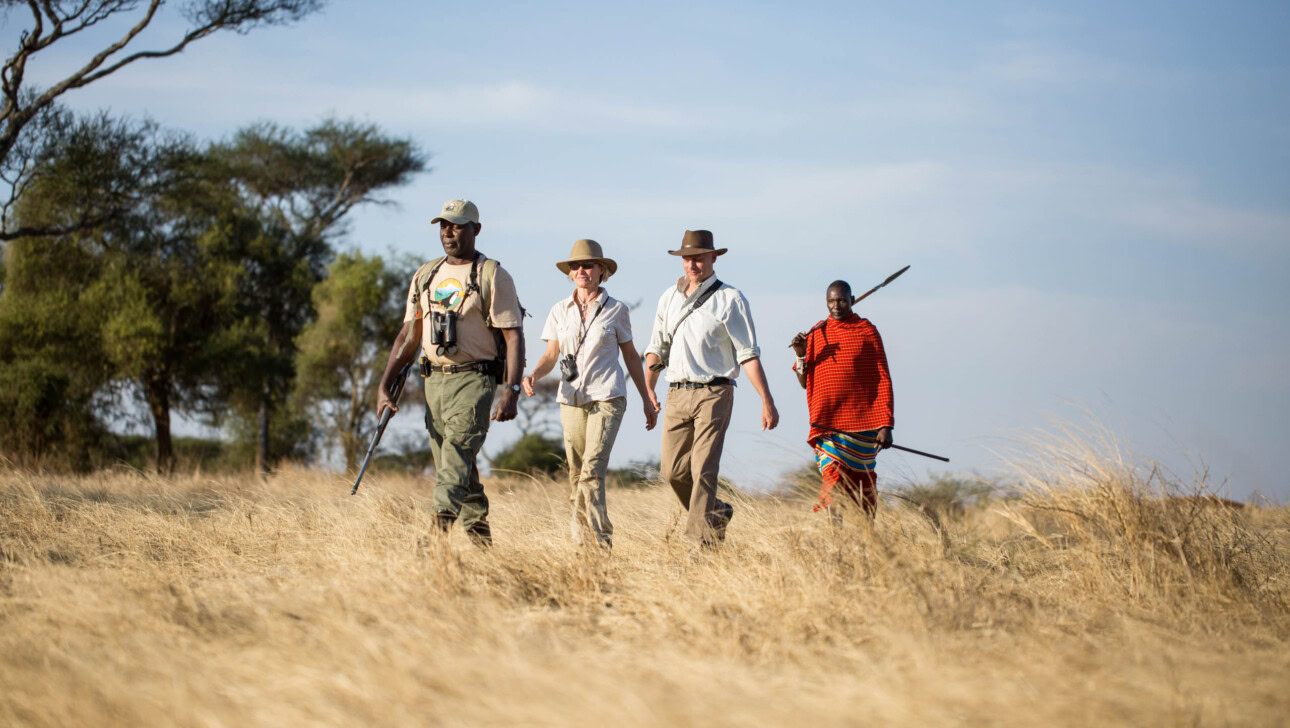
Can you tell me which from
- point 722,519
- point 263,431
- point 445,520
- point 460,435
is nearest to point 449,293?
point 460,435

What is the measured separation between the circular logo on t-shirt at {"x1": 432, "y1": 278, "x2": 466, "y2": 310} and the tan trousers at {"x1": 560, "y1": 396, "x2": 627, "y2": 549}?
1.05 metres

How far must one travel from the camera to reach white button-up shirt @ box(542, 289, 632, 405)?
6.59m

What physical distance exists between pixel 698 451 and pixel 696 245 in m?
1.30

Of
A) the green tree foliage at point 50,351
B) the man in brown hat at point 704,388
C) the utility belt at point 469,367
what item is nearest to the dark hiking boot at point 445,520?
the utility belt at point 469,367

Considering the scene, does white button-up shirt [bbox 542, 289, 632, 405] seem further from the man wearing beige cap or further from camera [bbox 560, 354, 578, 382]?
the man wearing beige cap

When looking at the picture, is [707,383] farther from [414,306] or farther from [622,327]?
[414,306]

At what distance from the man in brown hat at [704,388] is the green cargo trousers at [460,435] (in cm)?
116

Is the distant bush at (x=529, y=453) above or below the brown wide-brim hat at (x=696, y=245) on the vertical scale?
below

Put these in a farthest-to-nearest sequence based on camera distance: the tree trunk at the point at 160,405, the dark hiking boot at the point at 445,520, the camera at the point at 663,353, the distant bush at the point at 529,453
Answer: the distant bush at the point at 529,453, the tree trunk at the point at 160,405, the camera at the point at 663,353, the dark hiking boot at the point at 445,520

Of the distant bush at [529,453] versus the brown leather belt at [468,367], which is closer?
the brown leather belt at [468,367]

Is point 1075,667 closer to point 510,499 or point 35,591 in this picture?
point 35,591

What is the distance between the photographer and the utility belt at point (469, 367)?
598 centimetres

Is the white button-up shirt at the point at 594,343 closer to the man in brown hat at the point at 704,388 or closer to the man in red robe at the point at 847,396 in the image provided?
the man in brown hat at the point at 704,388

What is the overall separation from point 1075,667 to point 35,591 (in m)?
4.03
